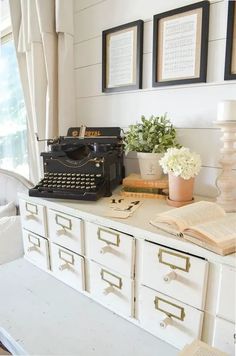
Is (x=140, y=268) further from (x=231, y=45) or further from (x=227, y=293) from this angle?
(x=231, y=45)

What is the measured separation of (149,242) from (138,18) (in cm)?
106

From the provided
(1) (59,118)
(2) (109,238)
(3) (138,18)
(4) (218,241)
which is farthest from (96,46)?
(4) (218,241)

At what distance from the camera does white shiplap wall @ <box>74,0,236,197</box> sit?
105 cm

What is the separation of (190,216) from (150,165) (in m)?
0.41

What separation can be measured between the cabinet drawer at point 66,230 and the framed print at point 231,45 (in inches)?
31.1

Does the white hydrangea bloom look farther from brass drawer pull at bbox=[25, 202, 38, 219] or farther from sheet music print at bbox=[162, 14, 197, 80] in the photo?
brass drawer pull at bbox=[25, 202, 38, 219]

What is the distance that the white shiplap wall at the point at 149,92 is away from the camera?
105 cm

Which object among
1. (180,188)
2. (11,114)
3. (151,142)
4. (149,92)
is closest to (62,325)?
(180,188)

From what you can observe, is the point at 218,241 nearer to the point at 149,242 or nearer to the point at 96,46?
the point at 149,242

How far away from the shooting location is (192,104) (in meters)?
1.14

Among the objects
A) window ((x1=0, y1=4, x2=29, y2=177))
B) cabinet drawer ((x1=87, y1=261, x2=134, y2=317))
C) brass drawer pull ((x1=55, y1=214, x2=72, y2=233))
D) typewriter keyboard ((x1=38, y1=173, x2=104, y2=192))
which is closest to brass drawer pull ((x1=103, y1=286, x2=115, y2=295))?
cabinet drawer ((x1=87, y1=261, x2=134, y2=317))

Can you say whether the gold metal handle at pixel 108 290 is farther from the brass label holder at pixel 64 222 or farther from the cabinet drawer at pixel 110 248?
the brass label holder at pixel 64 222

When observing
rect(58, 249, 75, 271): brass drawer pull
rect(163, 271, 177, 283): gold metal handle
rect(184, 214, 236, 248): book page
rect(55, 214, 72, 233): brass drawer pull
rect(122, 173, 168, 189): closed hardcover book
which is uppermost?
rect(122, 173, 168, 189): closed hardcover book

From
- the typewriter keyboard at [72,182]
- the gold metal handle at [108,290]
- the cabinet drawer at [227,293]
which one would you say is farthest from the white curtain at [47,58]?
the cabinet drawer at [227,293]
